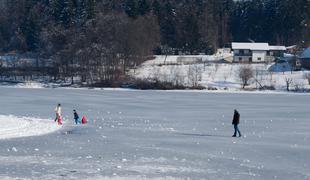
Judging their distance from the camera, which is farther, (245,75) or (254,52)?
(254,52)

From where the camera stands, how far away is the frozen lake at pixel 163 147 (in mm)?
13945

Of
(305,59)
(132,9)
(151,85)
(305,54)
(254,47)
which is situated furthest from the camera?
(132,9)

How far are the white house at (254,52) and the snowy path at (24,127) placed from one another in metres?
48.9

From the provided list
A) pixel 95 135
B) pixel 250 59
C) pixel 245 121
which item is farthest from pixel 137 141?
pixel 250 59

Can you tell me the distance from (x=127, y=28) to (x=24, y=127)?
137 feet

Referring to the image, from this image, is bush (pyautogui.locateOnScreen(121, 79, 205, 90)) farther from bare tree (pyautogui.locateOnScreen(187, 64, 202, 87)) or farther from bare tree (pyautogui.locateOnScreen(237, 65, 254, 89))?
bare tree (pyautogui.locateOnScreen(237, 65, 254, 89))

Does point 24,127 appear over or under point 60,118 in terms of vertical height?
under

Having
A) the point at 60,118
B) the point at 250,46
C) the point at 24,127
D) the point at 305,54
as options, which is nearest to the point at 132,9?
the point at 250,46

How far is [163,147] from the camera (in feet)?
57.8

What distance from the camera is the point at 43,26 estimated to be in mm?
80125

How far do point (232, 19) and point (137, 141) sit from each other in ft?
226

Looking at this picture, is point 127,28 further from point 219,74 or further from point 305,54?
point 305,54

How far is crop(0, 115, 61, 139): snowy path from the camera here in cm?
2047

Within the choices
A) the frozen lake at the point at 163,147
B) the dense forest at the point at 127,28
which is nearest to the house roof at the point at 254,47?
the dense forest at the point at 127,28
